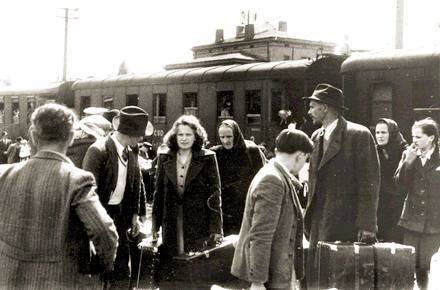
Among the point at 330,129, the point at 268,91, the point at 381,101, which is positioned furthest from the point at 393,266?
the point at 268,91

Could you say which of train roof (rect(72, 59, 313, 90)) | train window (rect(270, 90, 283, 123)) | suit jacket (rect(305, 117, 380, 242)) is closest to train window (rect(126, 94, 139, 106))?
train roof (rect(72, 59, 313, 90))

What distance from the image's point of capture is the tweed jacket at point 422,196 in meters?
5.55

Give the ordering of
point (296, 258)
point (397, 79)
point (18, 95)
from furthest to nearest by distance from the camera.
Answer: point (18, 95) < point (397, 79) < point (296, 258)

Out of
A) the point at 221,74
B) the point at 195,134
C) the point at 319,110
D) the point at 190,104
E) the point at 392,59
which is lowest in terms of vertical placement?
the point at 195,134

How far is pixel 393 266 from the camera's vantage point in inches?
188

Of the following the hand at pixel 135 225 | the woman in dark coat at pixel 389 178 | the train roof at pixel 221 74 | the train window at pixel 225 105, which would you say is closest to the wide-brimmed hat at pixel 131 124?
the hand at pixel 135 225

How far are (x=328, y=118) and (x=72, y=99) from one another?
64.2 ft

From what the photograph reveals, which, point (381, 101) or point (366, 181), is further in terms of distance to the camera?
point (381, 101)

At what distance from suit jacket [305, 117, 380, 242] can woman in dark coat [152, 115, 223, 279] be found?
0.97m

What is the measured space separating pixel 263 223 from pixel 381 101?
9063mm

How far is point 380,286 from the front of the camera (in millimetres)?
4777

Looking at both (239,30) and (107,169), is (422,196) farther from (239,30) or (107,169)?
(239,30)

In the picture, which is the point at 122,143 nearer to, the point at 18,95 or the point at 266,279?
the point at 266,279

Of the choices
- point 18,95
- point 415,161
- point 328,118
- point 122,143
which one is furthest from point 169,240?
point 18,95
